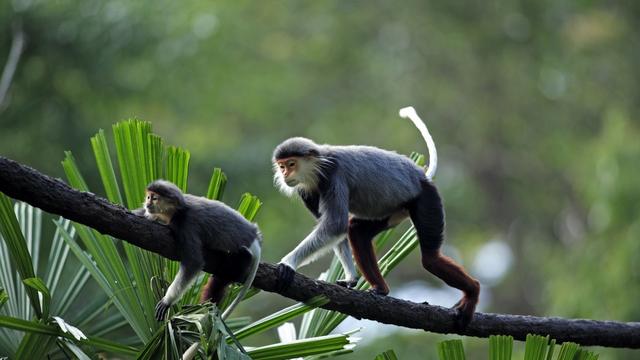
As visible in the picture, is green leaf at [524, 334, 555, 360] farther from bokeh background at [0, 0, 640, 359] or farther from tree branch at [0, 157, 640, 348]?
bokeh background at [0, 0, 640, 359]

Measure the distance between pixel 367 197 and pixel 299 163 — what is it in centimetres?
43

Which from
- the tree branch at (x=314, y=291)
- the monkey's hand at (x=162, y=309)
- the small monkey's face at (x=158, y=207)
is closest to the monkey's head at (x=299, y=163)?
the tree branch at (x=314, y=291)

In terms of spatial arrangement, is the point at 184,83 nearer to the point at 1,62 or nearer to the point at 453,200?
the point at 1,62

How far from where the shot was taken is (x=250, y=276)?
4.48 m

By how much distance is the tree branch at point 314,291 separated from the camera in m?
3.82

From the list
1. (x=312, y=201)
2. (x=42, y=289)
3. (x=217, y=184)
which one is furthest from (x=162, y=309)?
(x=312, y=201)

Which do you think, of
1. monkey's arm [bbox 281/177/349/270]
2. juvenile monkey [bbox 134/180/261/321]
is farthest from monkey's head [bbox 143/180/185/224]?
monkey's arm [bbox 281/177/349/270]

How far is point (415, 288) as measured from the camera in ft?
80.5

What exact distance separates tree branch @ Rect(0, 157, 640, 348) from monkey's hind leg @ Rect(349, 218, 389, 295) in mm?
371

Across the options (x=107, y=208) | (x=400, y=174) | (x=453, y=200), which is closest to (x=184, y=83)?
(x=453, y=200)

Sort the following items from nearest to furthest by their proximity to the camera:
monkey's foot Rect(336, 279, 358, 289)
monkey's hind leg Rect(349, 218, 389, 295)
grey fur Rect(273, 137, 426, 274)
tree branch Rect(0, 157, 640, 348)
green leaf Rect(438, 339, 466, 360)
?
tree branch Rect(0, 157, 640, 348) → green leaf Rect(438, 339, 466, 360) → grey fur Rect(273, 137, 426, 274) → monkey's hind leg Rect(349, 218, 389, 295) → monkey's foot Rect(336, 279, 358, 289)

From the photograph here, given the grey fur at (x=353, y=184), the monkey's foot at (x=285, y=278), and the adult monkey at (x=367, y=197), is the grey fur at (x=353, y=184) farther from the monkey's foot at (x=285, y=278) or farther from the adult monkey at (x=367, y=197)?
the monkey's foot at (x=285, y=278)

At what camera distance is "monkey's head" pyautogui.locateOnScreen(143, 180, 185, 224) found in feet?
14.7

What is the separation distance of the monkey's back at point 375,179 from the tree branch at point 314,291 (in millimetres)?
685
